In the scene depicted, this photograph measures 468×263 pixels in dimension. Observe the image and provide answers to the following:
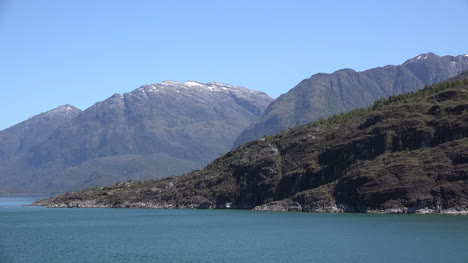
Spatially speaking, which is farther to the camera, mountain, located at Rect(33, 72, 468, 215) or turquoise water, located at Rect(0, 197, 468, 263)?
mountain, located at Rect(33, 72, 468, 215)

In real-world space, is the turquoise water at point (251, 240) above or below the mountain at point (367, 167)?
below

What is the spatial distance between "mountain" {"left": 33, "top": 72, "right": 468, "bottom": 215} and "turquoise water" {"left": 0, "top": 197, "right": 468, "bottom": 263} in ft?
29.4

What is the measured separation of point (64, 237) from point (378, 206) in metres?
70.7

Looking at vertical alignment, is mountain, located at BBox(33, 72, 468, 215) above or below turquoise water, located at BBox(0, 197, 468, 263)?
above

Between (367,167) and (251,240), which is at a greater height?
(367,167)

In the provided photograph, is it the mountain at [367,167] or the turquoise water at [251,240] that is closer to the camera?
the turquoise water at [251,240]

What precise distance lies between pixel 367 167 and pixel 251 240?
205 feet

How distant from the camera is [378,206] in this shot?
14300cm

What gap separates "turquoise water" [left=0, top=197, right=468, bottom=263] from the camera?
83.0m

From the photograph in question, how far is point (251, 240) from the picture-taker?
3996 inches

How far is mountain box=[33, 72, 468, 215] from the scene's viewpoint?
137 meters

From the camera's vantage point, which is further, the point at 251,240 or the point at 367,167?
the point at 367,167

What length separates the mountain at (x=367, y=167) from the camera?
137 meters

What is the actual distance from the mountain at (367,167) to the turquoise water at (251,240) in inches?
353
